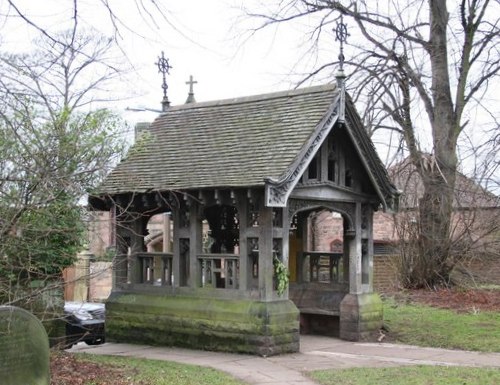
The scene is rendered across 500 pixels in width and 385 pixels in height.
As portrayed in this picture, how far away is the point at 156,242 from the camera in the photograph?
44281 millimetres

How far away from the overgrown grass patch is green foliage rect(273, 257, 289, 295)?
134 inches

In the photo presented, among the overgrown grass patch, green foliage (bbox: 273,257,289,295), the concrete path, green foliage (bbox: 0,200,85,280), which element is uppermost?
green foliage (bbox: 0,200,85,280)

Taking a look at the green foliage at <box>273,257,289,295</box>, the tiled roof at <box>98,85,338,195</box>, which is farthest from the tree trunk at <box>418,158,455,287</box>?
the green foliage at <box>273,257,289,295</box>

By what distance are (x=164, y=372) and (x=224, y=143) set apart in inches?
209

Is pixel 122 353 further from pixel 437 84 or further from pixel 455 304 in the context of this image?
pixel 437 84

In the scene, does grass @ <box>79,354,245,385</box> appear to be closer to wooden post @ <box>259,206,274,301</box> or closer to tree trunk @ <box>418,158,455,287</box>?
wooden post @ <box>259,206,274,301</box>

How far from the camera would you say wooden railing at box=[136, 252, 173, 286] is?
1619 centimetres

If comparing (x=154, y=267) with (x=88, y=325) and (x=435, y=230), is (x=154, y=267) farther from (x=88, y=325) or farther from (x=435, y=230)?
(x=435, y=230)

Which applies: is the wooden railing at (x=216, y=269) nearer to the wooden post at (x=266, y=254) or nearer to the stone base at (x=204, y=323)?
the stone base at (x=204, y=323)

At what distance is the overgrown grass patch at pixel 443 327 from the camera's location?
617 inches

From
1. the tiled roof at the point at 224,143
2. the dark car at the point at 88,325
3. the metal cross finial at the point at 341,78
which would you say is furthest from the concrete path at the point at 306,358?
the metal cross finial at the point at 341,78

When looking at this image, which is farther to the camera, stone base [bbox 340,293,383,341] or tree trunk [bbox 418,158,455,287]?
tree trunk [bbox 418,158,455,287]

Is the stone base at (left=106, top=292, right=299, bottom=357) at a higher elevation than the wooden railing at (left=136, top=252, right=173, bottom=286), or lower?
lower

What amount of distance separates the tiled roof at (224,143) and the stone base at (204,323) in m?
2.28
